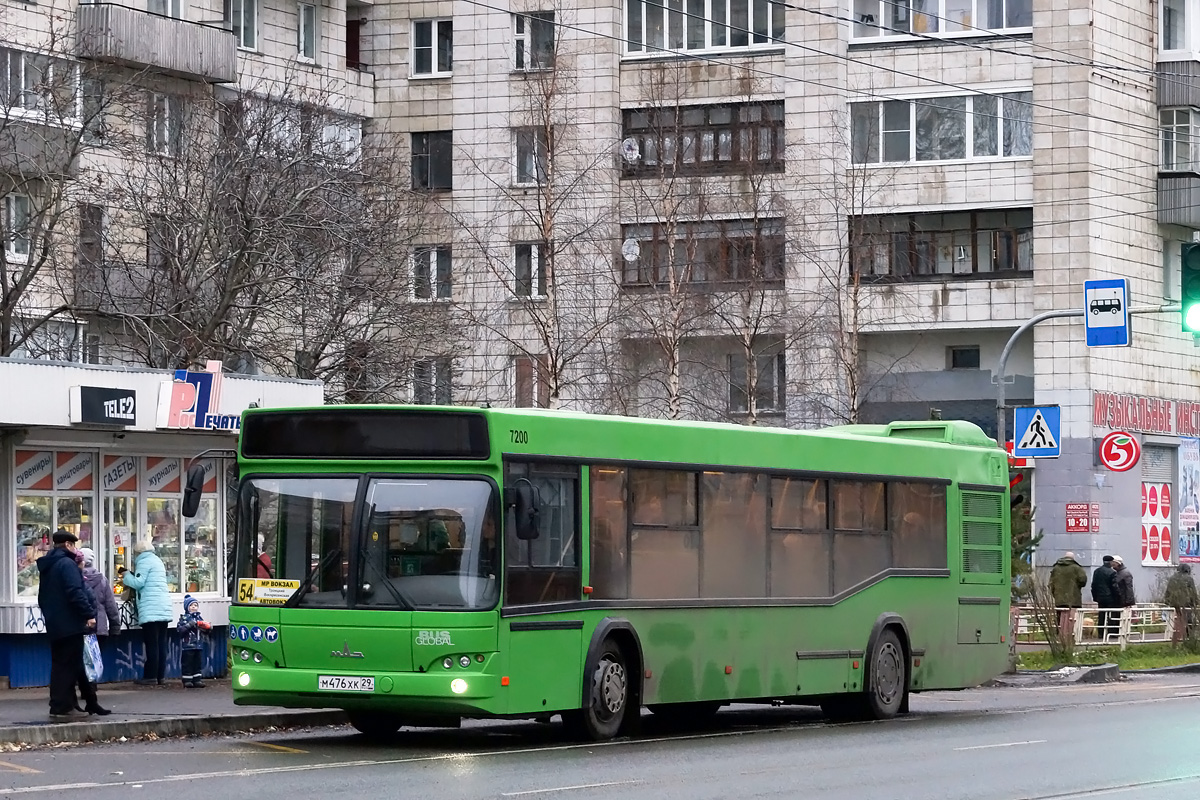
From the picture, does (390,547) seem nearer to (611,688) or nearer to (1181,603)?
(611,688)

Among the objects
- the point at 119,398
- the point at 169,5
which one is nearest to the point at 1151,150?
the point at 169,5

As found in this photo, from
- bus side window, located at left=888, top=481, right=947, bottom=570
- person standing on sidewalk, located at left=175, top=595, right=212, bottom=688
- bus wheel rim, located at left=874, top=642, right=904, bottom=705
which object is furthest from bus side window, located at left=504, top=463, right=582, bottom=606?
person standing on sidewalk, located at left=175, top=595, right=212, bottom=688

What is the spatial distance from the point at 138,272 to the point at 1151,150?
25141 millimetres

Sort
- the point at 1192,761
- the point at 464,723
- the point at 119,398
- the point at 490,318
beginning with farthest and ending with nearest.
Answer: the point at 490,318 → the point at 119,398 → the point at 464,723 → the point at 1192,761

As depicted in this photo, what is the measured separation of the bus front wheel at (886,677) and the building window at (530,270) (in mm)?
26124

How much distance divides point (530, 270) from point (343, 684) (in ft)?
108

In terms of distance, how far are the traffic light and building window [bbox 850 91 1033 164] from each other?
31623 mm

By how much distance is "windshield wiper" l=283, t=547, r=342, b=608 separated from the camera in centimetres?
1667

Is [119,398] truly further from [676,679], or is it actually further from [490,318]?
[490,318]

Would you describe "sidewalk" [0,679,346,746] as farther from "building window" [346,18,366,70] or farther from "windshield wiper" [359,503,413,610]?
"building window" [346,18,366,70]

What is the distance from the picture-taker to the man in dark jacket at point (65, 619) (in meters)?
18.7

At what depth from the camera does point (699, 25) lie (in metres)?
53.6

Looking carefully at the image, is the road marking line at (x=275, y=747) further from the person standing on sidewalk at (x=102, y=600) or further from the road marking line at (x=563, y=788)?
the road marking line at (x=563, y=788)

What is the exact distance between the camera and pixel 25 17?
4359cm
